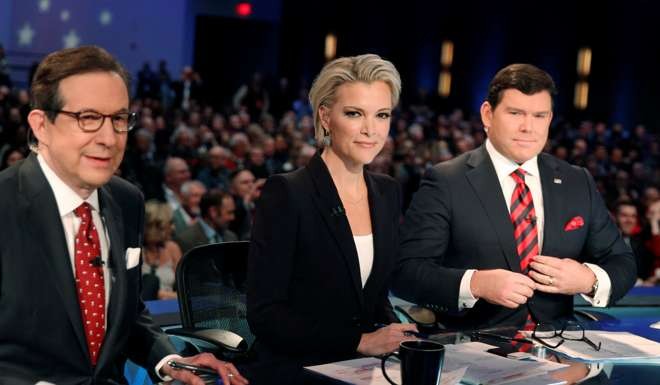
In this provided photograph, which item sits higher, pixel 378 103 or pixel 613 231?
pixel 378 103

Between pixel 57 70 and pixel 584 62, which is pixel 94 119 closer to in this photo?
pixel 57 70

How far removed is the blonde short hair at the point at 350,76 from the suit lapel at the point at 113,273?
0.63 meters

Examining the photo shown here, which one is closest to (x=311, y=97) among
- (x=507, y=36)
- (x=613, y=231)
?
(x=613, y=231)

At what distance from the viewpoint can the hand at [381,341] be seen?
2043 mm

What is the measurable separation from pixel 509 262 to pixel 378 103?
2.40 feet

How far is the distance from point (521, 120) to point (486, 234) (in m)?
0.36

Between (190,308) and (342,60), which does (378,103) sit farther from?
(190,308)

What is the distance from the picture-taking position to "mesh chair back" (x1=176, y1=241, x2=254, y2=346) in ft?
8.36

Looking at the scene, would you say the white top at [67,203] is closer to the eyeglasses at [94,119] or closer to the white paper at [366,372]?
the eyeglasses at [94,119]

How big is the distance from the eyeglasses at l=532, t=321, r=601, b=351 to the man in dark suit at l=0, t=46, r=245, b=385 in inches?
32.7

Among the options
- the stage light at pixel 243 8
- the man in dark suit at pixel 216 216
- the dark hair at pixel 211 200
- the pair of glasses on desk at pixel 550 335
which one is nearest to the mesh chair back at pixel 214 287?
the pair of glasses on desk at pixel 550 335

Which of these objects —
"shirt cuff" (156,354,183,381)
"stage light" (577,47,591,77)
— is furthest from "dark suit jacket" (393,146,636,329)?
"stage light" (577,47,591,77)

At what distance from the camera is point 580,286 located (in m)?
2.48

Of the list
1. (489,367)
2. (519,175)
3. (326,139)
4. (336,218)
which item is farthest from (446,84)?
(489,367)
